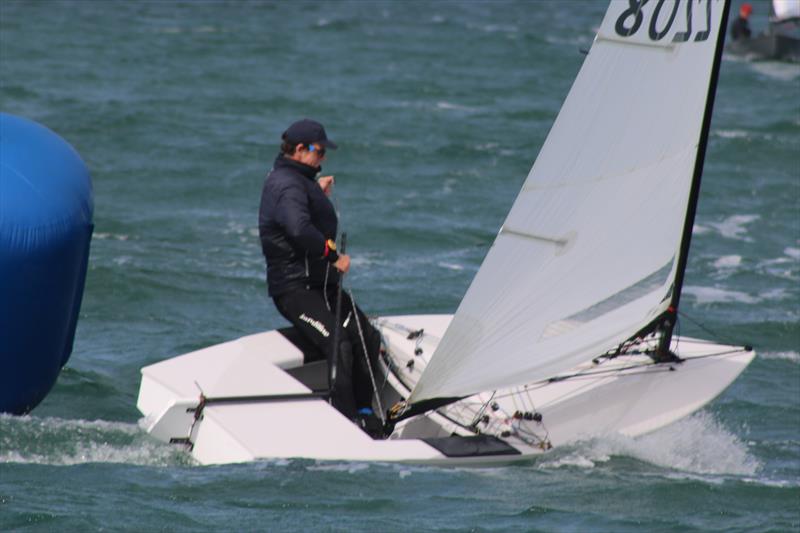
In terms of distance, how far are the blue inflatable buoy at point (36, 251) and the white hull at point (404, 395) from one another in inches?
18.2

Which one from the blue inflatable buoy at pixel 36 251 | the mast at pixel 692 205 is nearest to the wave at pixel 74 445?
the blue inflatable buoy at pixel 36 251

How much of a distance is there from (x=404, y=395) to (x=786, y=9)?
57.7ft

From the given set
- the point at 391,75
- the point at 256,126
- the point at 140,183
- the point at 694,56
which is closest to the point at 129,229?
the point at 140,183

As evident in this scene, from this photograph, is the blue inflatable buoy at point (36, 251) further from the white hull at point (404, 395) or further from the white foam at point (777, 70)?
the white foam at point (777, 70)

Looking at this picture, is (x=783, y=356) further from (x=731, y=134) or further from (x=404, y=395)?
(x=731, y=134)

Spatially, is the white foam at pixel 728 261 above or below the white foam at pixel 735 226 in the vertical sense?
below

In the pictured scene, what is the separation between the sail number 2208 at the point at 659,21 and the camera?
602 centimetres

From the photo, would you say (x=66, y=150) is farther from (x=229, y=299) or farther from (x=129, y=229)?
(x=129, y=229)

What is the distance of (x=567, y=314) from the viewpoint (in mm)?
6328

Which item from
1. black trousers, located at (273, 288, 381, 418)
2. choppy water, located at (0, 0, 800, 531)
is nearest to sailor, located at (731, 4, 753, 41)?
choppy water, located at (0, 0, 800, 531)

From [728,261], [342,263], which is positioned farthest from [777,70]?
[342,263]

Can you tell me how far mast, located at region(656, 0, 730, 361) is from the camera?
620cm

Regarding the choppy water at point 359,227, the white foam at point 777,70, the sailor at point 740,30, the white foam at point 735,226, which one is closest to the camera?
the choppy water at point 359,227

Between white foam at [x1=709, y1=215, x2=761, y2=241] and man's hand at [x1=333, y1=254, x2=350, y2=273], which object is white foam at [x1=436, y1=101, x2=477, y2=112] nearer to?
white foam at [x1=709, y1=215, x2=761, y2=241]
